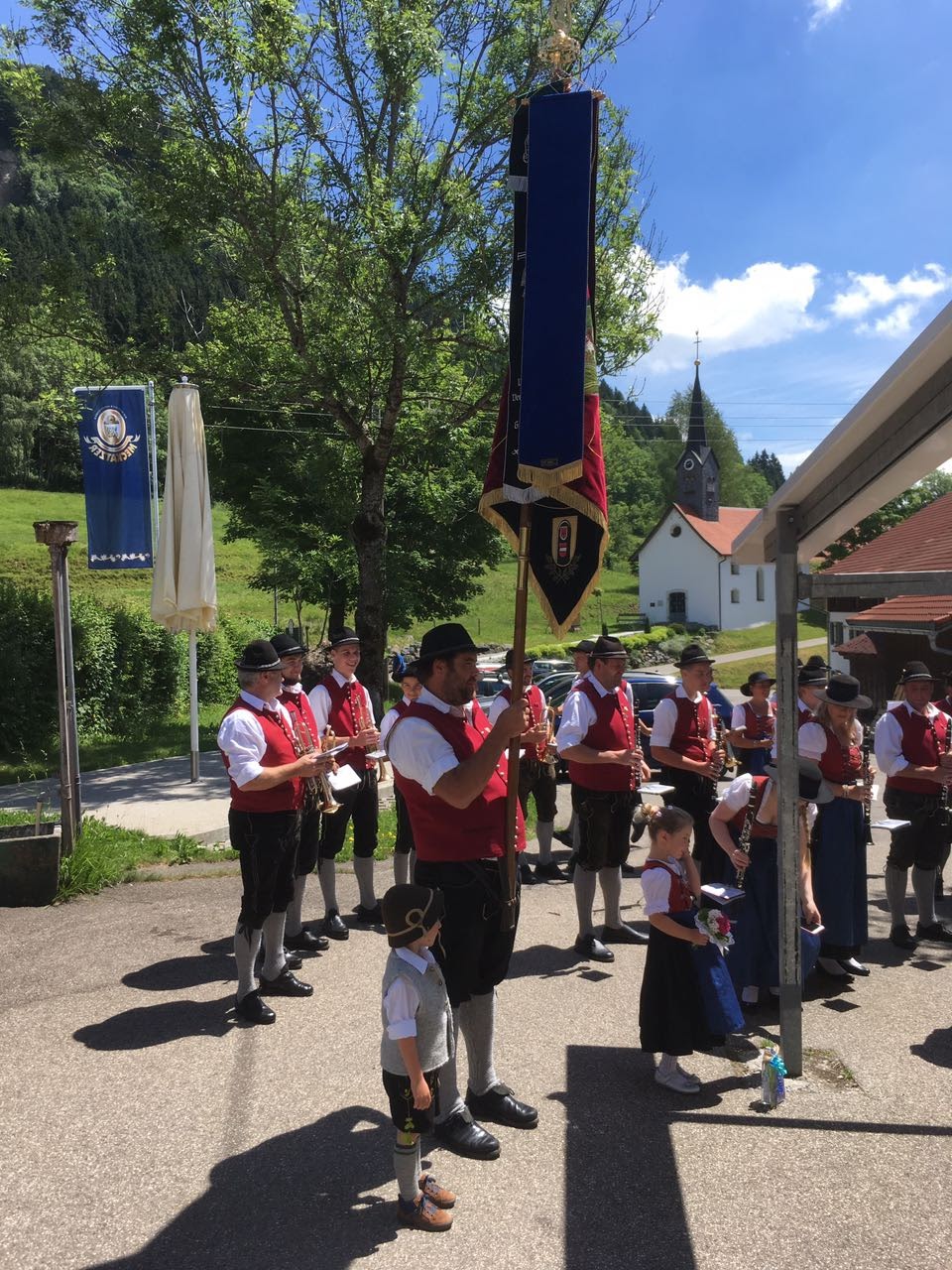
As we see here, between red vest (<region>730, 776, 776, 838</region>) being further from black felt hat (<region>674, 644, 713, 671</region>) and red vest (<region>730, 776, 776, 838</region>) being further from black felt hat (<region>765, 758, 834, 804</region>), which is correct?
black felt hat (<region>674, 644, 713, 671</region>)

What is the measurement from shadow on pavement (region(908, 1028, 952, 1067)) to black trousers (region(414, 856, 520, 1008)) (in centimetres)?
256

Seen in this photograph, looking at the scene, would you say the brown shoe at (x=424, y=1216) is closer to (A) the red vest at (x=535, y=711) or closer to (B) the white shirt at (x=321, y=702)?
(B) the white shirt at (x=321, y=702)

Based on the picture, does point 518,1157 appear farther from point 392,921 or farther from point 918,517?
point 918,517

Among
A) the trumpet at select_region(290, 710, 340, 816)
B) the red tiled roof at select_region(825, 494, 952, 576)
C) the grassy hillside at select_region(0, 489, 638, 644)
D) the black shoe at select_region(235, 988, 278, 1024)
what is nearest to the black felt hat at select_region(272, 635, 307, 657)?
the trumpet at select_region(290, 710, 340, 816)

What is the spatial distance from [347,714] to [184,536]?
478 centimetres

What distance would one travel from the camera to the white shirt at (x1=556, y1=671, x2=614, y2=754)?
21.8 feet

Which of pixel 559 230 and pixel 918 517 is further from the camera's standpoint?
pixel 918 517

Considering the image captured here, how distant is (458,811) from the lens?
4.14m

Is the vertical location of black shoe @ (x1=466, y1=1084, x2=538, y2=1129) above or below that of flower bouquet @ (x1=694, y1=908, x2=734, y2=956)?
below

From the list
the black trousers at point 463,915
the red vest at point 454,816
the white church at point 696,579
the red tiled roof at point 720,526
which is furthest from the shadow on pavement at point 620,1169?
the white church at point 696,579

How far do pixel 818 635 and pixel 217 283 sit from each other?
46256mm

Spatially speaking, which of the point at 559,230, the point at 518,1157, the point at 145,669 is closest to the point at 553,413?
the point at 559,230

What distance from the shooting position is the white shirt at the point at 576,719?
6.65m

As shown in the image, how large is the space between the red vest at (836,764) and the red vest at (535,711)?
216 cm
